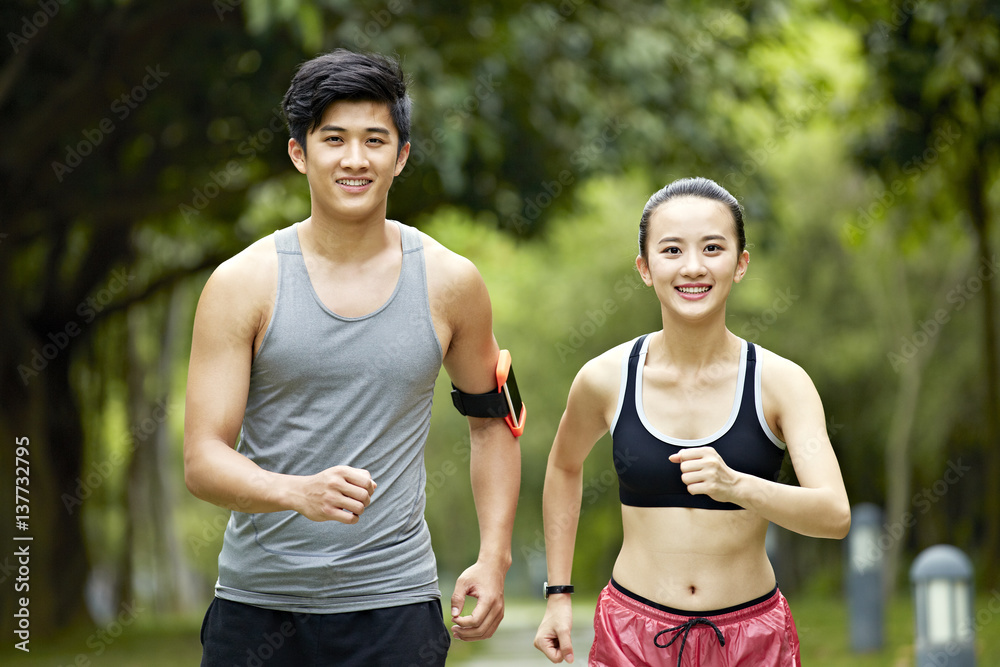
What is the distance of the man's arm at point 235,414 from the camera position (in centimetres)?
241

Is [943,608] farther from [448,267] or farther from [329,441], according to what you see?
[329,441]

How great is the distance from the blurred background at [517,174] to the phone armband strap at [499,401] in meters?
3.13

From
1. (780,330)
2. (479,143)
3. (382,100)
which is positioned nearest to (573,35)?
(479,143)

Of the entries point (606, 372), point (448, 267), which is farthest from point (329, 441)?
point (606, 372)

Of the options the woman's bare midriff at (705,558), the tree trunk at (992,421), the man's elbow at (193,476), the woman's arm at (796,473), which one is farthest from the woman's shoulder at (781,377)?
the tree trunk at (992,421)

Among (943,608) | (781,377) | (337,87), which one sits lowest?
(943,608)

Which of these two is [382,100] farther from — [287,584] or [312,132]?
[287,584]

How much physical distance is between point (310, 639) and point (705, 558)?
0.98 metres

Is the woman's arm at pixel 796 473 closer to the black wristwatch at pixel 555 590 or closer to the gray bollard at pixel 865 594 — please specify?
the black wristwatch at pixel 555 590

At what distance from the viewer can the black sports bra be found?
9.50 feet

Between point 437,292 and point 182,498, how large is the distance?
2458 cm

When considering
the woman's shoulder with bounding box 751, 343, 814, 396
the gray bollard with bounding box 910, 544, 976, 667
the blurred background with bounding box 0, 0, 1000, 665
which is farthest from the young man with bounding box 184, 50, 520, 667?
the gray bollard with bounding box 910, 544, 976, 667

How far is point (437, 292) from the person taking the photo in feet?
9.37

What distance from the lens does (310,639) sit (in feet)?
8.93
